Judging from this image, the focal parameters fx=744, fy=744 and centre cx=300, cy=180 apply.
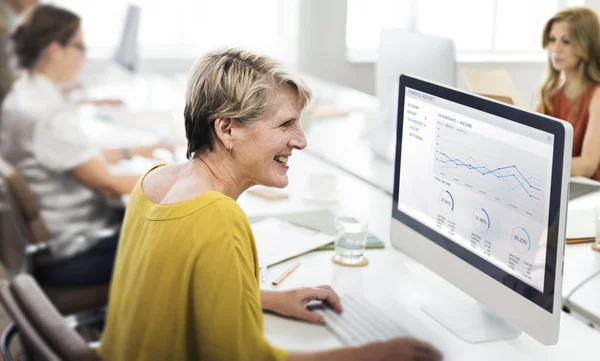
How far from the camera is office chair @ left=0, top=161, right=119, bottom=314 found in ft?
7.78

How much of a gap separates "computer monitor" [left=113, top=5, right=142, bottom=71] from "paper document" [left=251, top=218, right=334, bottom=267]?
2057 mm

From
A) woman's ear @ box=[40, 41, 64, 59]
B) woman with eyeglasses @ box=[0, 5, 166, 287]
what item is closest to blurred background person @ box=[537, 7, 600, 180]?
woman with eyeglasses @ box=[0, 5, 166, 287]

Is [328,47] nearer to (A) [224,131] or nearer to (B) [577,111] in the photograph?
(B) [577,111]

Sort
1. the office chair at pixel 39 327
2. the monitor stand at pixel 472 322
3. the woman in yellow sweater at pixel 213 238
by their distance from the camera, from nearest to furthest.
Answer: the office chair at pixel 39 327 → the woman in yellow sweater at pixel 213 238 → the monitor stand at pixel 472 322

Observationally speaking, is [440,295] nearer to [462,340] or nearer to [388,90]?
[462,340]

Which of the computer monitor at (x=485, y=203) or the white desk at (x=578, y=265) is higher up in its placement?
the computer monitor at (x=485, y=203)

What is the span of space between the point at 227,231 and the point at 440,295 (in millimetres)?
618

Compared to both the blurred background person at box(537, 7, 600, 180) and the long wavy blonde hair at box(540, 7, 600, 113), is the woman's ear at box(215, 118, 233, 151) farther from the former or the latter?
the long wavy blonde hair at box(540, 7, 600, 113)

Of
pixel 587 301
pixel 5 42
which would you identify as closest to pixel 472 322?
pixel 587 301

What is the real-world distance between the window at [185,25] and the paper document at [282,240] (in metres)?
2.95

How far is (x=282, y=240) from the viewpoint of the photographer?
6.38 ft

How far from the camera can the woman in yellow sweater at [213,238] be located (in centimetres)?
123

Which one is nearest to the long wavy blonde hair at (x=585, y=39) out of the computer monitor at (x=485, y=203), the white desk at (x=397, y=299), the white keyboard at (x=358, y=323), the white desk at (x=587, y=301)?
the white desk at (x=397, y=299)

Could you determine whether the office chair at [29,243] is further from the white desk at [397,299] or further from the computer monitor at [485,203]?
the computer monitor at [485,203]
